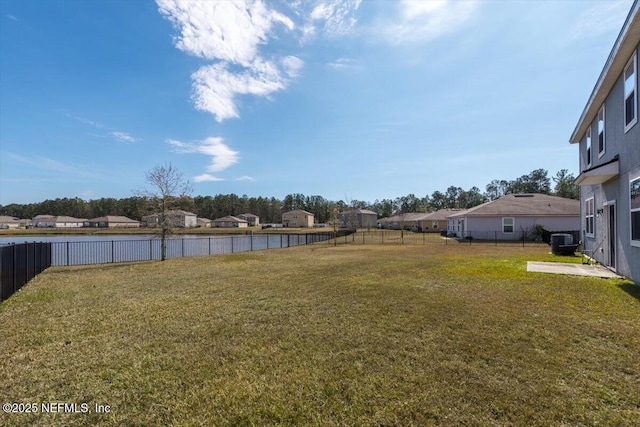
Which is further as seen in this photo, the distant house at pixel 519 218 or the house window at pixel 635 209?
the distant house at pixel 519 218

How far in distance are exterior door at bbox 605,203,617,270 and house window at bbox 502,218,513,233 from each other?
17744 mm

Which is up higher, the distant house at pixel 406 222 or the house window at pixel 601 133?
the house window at pixel 601 133

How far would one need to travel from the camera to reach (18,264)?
8.49 meters

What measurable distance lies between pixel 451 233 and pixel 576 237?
493 inches

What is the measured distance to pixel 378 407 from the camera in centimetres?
279

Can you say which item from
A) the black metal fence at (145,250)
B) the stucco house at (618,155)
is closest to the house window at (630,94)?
the stucco house at (618,155)

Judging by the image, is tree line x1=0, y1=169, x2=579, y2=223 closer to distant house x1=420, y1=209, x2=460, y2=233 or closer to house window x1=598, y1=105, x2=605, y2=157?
distant house x1=420, y1=209, x2=460, y2=233

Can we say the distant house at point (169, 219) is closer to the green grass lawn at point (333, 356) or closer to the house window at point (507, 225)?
the green grass lawn at point (333, 356)

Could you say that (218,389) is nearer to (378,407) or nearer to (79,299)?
(378,407)

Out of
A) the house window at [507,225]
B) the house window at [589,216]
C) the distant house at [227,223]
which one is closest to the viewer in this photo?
the house window at [589,216]

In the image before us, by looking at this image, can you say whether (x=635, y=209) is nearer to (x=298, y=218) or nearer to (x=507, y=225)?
(x=507, y=225)

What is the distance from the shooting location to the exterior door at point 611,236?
9250 millimetres

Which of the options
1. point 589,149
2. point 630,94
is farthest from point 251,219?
point 630,94

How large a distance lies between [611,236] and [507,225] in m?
18.5
